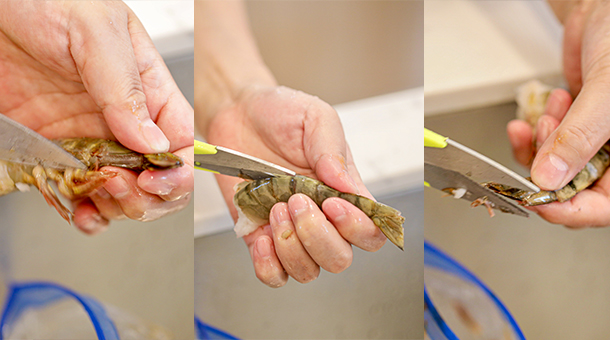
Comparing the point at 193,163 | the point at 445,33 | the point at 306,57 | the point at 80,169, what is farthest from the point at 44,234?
the point at 445,33

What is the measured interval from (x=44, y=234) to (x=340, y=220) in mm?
497

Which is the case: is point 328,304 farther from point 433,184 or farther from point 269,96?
point 269,96

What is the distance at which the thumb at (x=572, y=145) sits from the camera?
591 mm

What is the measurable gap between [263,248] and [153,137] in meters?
0.24

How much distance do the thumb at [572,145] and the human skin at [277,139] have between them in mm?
306

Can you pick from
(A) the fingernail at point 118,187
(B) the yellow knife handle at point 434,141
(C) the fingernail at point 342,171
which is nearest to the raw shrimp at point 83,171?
(A) the fingernail at point 118,187

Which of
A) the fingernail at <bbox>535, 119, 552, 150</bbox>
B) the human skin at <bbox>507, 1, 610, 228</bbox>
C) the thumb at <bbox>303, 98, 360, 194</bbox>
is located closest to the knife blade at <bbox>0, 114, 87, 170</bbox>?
the thumb at <bbox>303, 98, 360, 194</bbox>

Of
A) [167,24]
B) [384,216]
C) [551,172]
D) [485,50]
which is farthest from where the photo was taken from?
[485,50]

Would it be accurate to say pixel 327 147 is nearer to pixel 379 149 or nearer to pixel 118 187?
pixel 379 149

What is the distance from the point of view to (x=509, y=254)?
0.66 metres

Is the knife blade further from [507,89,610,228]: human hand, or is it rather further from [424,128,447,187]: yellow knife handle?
[507,89,610,228]: human hand

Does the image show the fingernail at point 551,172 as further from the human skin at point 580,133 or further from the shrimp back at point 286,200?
the shrimp back at point 286,200

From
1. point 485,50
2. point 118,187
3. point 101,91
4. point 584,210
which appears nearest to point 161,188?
point 118,187

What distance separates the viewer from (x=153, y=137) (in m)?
0.52
